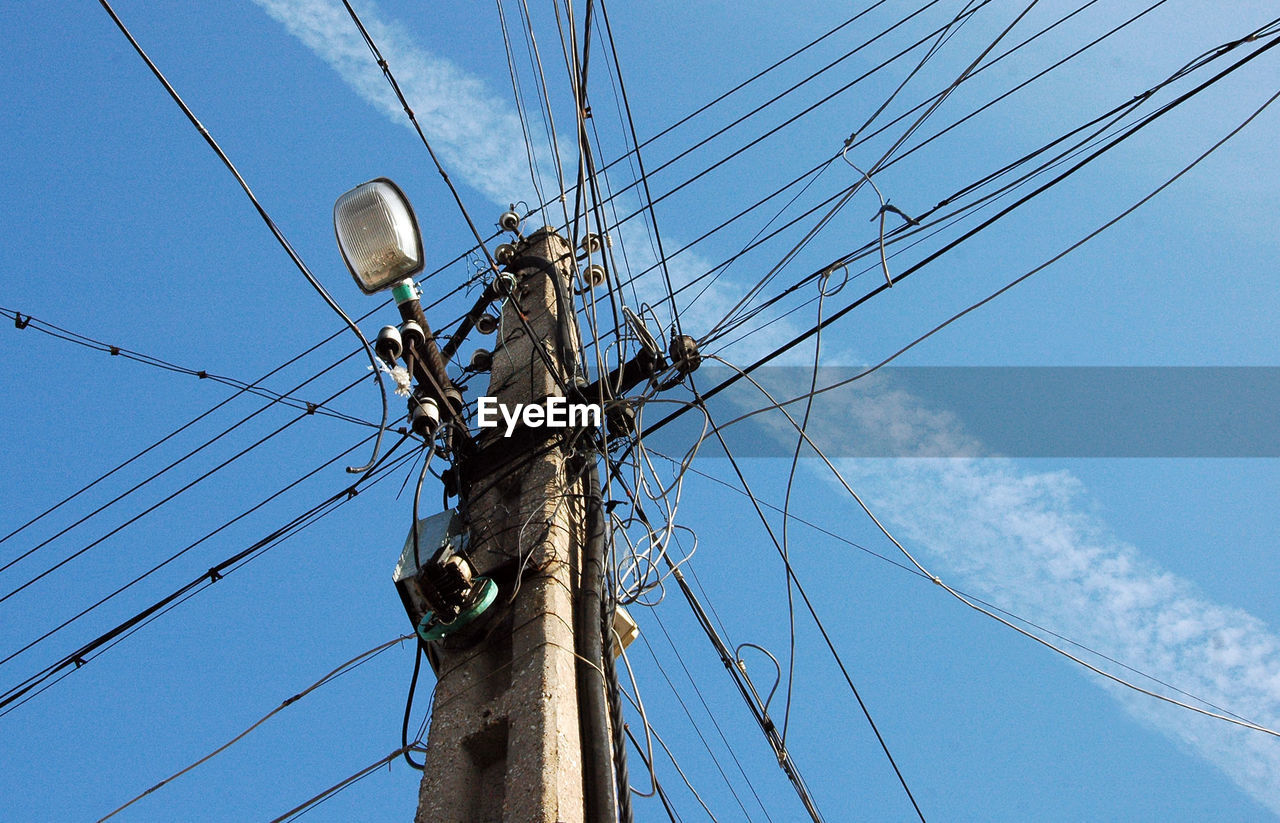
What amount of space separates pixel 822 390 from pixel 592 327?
1057 mm

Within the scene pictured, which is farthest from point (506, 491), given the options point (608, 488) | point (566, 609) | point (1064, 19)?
point (1064, 19)

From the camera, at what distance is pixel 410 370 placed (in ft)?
11.8

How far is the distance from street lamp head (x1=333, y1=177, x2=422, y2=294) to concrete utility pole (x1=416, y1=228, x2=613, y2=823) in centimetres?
92

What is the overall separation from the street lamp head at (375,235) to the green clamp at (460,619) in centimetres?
122

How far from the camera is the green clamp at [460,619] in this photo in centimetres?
357

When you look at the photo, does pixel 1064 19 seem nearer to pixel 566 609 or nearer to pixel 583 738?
pixel 566 609

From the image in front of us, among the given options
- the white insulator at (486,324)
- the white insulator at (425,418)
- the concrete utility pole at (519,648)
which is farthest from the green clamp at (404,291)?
the white insulator at (486,324)

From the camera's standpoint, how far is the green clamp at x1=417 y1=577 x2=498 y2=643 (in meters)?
3.57

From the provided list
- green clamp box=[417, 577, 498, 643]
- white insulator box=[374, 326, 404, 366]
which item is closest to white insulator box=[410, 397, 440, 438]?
white insulator box=[374, 326, 404, 366]

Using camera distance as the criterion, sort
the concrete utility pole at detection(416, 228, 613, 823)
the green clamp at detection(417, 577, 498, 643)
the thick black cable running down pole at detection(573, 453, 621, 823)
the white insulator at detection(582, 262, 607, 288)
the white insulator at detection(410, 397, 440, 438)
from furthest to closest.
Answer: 1. the white insulator at detection(582, 262, 607, 288)
2. the white insulator at detection(410, 397, 440, 438)
3. the green clamp at detection(417, 577, 498, 643)
4. the concrete utility pole at detection(416, 228, 613, 823)
5. the thick black cable running down pole at detection(573, 453, 621, 823)

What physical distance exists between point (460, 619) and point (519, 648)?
31cm

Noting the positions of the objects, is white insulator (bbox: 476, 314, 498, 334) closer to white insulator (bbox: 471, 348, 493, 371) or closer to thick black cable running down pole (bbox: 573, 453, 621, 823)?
white insulator (bbox: 471, 348, 493, 371)

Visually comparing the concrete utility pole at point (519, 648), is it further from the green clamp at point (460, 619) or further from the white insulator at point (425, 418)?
the white insulator at point (425, 418)

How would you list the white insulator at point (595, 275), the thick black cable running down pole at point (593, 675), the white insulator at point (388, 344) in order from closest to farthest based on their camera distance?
the thick black cable running down pole at point (593, 675) < the white insulator at point (388, 344) < the white insulator at point (595, 275)
